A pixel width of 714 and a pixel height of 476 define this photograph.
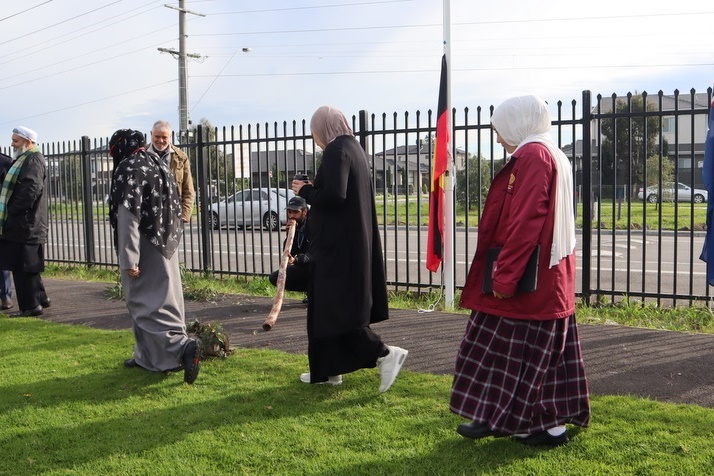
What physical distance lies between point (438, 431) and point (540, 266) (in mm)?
1123

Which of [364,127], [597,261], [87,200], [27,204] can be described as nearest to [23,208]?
[27,204]

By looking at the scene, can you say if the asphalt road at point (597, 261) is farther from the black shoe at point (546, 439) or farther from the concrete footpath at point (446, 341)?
the black shoe at point (546, 439)

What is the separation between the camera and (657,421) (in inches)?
148

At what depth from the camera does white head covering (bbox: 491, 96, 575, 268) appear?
3.27 metres

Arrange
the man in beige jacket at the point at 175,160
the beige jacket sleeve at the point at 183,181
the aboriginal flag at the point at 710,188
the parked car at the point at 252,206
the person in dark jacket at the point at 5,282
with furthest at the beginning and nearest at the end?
the parked car at the point at 252,206
the person in dark jacket at the point at 5,282
the beige jacket sleeve at the point at 183,181
the man in beige jacket at the point at 175,160
the aboriginal flag at the point at 710,188

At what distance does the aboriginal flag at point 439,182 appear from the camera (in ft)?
23.9

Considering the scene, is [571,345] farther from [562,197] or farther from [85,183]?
[85,183]

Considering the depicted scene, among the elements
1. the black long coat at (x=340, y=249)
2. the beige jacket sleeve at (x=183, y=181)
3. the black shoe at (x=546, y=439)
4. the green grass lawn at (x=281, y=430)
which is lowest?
the green grass lawn at (x=281, y=430)

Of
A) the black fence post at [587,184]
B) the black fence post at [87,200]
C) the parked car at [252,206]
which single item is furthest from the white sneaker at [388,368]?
the black fence post at [87,200]

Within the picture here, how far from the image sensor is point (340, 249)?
167 inches

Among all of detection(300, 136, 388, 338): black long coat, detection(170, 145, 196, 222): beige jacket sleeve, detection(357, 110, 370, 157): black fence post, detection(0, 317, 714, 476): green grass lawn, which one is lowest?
detection(0, 317, 714, 476): green grass lawn

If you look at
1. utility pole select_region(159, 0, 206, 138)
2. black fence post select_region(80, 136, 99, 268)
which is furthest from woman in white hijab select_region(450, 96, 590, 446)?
utility pole select_region(159, 0, 206, 138)

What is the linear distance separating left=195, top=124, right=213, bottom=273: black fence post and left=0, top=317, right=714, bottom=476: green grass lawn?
4609 millimetres

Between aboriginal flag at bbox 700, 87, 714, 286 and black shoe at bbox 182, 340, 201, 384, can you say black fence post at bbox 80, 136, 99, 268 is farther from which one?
aboriginal flag at bbox 700, 87, 714, 286
